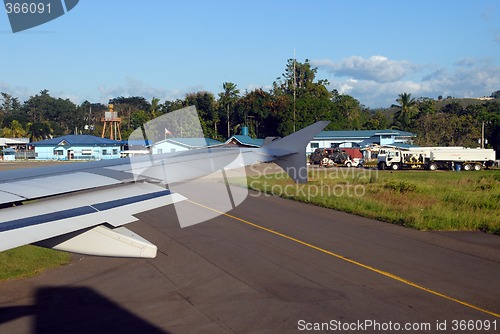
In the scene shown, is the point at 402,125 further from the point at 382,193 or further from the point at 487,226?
the point at 487,226

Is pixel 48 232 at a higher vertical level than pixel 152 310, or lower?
higher

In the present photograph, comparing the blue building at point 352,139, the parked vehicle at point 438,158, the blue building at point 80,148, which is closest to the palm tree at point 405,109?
the blue building at point 352,139

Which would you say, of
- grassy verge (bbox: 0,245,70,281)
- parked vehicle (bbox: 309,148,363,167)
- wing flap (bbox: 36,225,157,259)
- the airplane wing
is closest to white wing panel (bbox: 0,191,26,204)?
the airplane wing

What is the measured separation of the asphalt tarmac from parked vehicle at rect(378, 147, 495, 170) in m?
38.1

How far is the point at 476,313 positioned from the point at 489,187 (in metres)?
21.3

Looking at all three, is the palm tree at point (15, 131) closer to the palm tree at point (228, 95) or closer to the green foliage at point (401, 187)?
the palm tree at point (228, 95)

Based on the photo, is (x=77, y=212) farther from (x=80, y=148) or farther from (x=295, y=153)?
(x=80, y=148)

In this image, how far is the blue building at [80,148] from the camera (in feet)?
78.5

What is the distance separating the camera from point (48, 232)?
420cm

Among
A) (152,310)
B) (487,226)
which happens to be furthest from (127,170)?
(487,226)

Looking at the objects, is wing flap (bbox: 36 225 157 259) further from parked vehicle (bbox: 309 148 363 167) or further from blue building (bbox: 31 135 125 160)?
parked vehicle (bbox: 309 148 363 167)

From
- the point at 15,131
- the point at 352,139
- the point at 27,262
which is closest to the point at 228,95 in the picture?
the point at 352,139

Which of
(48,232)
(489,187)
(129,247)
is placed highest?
(48,232)

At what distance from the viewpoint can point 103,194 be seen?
519cm
